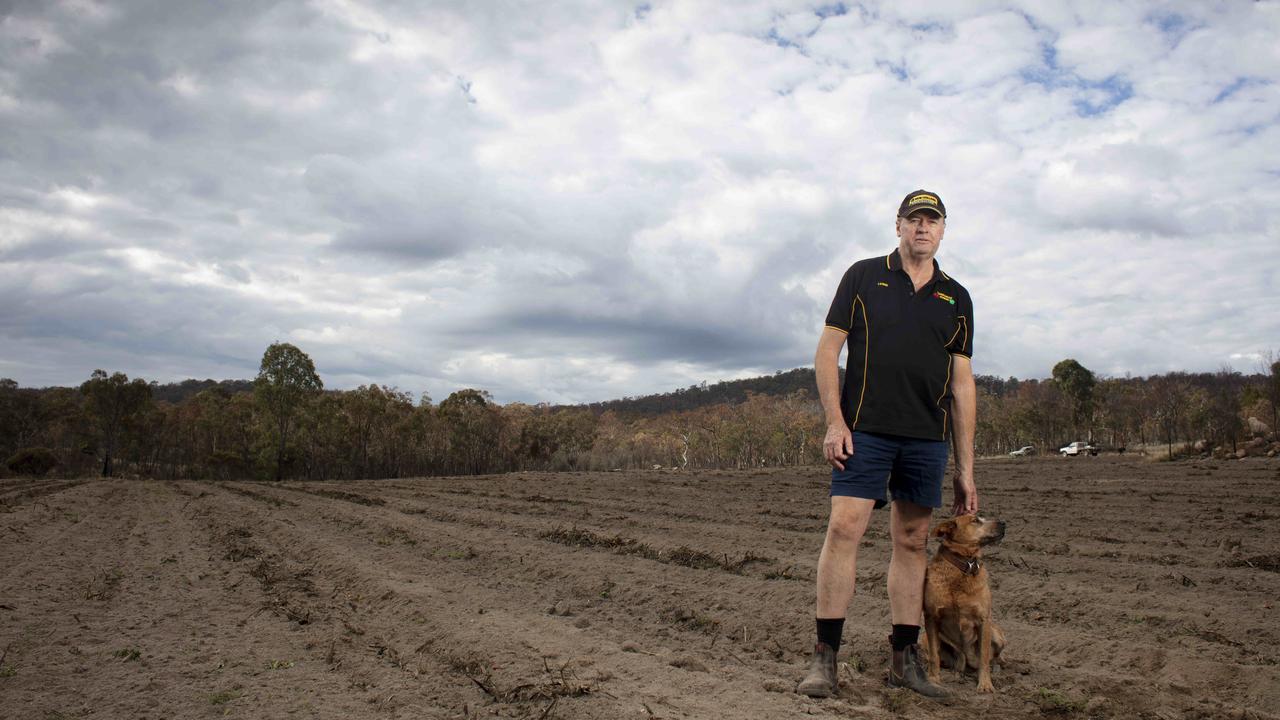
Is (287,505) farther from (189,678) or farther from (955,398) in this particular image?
(955,398)

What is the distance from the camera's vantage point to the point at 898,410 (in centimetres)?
347

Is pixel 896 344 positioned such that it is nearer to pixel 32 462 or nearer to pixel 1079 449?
pixel 1079 449

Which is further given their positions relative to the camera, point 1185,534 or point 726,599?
point 1185,534

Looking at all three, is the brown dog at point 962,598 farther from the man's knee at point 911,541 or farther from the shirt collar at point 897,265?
the shirt collar at point 897,265

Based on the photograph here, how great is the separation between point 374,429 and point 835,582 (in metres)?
78.7

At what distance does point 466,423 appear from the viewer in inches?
3162

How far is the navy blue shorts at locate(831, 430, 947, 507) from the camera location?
3.46 m

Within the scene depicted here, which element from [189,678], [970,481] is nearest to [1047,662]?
[970,481]

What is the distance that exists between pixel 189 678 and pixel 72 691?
498mm

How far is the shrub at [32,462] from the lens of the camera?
59.7m

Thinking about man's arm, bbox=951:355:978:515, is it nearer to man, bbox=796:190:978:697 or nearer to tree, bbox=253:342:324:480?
man, bbox=796:190:978:697

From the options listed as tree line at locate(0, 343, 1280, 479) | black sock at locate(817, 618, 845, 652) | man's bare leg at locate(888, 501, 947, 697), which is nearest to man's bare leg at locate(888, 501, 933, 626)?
man's bare leg at locate(888, 501, 947, 697)

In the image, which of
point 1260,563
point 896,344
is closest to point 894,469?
point 896,344

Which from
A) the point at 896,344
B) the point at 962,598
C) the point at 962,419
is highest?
the point at 896,344
